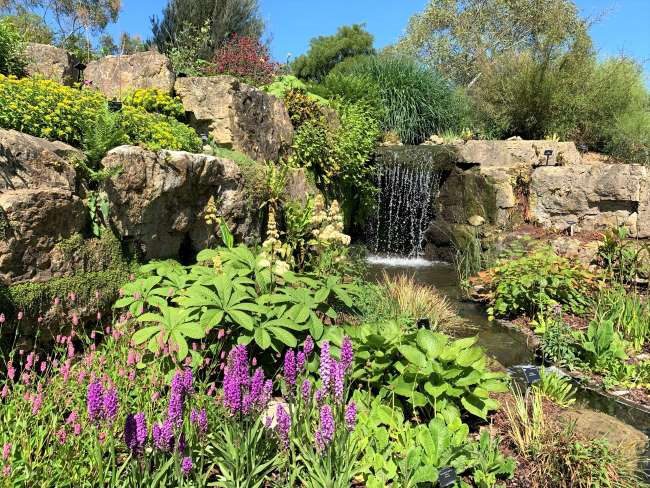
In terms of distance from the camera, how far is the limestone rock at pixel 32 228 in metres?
2.99

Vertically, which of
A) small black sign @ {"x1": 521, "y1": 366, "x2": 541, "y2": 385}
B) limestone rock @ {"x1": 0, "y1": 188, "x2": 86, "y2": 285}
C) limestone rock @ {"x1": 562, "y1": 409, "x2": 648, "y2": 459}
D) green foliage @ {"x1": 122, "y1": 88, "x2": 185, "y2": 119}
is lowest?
small black sign @ {"x1": 521, "y1": 366, "x2": 541, "y2": 385}

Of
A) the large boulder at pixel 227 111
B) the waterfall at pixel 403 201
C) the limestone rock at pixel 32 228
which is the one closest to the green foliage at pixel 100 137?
the limestone rock at pixel 32 228

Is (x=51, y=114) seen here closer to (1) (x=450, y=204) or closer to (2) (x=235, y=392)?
(2) (x=235, y=392)

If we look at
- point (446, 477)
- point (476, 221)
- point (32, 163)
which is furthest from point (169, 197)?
point (476, 221)

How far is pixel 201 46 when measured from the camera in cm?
1314

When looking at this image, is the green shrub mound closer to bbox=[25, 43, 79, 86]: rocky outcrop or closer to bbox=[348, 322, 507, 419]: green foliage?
bbox=[25, 43, 79, 86]: rocky outcrop

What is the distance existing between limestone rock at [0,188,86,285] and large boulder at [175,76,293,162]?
117 inches

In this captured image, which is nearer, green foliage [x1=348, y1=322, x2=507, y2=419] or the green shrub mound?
green foliage [x1=348, y1=322, x2=507, y2=419]

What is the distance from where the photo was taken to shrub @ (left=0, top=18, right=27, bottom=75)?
5.53 metres

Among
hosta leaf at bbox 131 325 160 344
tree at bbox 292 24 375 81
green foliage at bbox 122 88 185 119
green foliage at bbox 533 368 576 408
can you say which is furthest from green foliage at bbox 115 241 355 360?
tree at bbox 292 24 375 81

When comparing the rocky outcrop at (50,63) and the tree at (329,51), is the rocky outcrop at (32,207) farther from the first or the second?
the tree at (329,51)

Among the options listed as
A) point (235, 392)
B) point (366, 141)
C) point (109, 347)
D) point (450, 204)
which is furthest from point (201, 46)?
point (235, 392)

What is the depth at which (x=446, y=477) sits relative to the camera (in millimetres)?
2264

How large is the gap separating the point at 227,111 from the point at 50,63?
6.94ft
